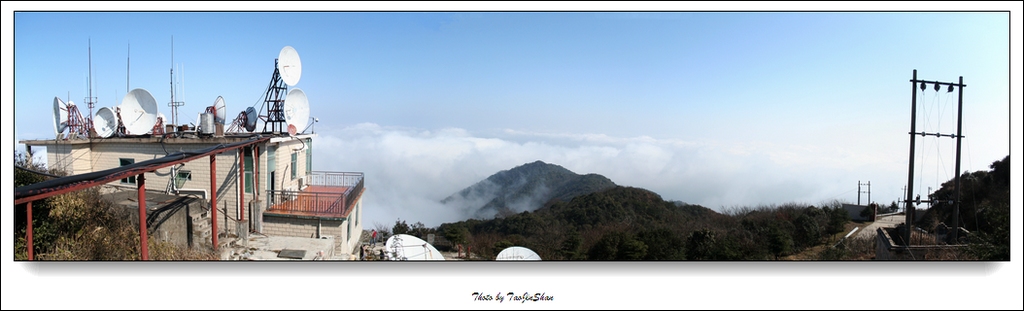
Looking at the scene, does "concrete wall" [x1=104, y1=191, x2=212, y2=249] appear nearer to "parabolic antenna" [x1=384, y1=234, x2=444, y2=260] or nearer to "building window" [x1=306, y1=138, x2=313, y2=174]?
"building window" [x1=306, y1=138, x2=313, y2=174]

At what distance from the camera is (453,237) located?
6676mm

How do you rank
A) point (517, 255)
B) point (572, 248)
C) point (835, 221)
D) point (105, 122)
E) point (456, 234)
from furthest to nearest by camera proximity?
point (835, 221) → point (105, 122) → point (456, 234) → point (572, 248) → point (517, 255)

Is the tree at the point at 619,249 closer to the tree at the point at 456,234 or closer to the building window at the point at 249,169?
the tree at the point at 456,234

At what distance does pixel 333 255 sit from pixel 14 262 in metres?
3.15

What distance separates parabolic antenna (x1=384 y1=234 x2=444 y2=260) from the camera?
5179 millimetres

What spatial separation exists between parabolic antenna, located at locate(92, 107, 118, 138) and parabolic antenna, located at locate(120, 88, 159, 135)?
575 mm

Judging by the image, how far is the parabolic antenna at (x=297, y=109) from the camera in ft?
22.6

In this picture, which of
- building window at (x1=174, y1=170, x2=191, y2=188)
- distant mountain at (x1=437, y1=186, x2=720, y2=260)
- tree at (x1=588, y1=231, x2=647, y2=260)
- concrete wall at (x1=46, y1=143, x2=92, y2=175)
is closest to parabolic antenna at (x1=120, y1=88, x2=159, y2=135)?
building window at (x1=174, y1=170, x2=191, y2=188)

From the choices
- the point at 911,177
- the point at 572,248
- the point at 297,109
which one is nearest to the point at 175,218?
the point at 297,109

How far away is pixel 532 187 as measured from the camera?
52.2ft

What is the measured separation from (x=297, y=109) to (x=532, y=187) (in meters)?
9.87

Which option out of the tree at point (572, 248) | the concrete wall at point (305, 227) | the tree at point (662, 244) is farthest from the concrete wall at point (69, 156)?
the tree at point (662, 244)

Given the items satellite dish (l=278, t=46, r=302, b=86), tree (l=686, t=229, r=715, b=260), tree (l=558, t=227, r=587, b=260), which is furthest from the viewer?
satellite dish (l=278, t=46, r=302, b=86)

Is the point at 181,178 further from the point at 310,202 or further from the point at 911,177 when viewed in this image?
the point at 911,177
